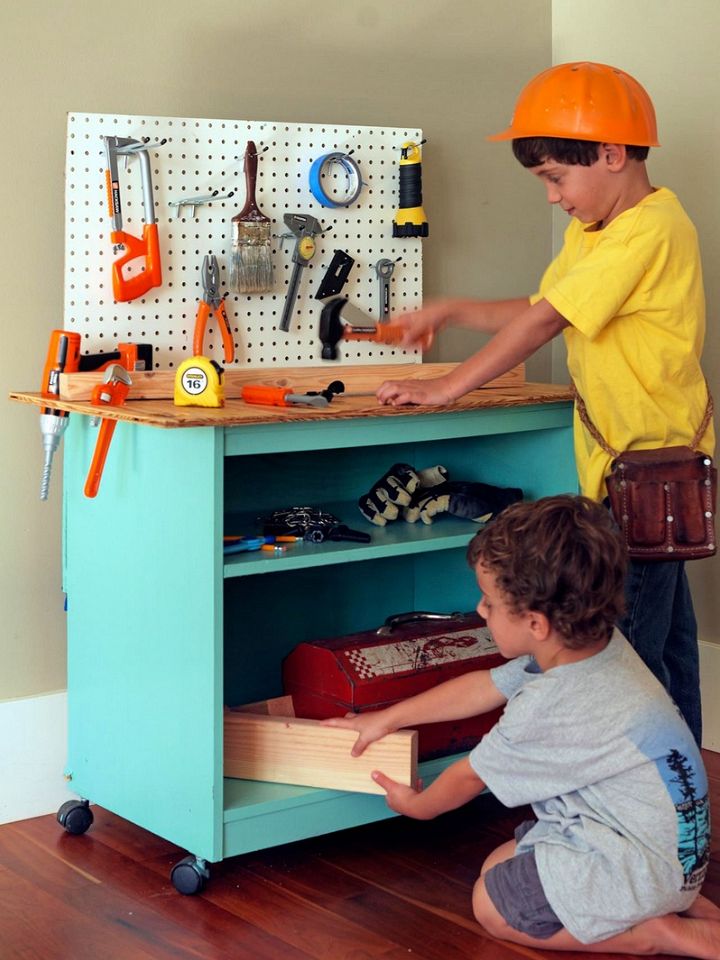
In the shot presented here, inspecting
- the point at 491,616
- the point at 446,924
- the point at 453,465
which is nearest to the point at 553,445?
the point at 453,465

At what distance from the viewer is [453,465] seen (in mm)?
2758

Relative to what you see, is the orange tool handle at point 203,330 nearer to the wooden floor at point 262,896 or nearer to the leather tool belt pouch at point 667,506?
the leather tool belt pouch at point 667,506

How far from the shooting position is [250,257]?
242cm

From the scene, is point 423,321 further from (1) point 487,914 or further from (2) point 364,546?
(1) point 487,914

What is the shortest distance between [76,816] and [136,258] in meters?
1.02

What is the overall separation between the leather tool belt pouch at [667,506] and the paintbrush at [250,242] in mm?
810

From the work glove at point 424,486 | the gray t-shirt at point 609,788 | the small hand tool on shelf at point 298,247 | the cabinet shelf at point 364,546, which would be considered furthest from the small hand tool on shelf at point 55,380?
the gray t-shirt at point 609,788

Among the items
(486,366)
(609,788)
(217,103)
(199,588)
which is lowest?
(609,788)

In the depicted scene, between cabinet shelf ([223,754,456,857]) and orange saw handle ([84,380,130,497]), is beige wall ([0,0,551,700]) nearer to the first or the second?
orange saw handle ([84,380,130,497])

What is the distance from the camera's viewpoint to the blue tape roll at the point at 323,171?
8.21 feet

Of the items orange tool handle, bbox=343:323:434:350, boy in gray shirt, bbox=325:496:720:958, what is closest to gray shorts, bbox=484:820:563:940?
boy in gray shirt, bbox=325:496:720:958

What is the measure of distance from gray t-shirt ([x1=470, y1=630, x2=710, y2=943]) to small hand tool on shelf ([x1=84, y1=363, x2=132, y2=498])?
78 centimetres

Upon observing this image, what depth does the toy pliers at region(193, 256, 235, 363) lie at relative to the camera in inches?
93.3

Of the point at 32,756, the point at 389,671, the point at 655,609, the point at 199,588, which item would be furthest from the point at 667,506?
the point at 32,756
